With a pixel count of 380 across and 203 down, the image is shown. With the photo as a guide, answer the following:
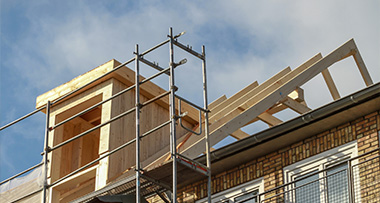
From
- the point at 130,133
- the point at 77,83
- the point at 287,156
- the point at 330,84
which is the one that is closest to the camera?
the point at 287,156

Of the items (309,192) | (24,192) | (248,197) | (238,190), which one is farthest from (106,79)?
(309,192)

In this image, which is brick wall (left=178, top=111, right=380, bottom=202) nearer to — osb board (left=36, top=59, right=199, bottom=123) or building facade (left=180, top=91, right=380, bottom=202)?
building facade (left=180, top=91, right=380, bottom=202)

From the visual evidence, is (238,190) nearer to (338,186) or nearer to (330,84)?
(338,186)

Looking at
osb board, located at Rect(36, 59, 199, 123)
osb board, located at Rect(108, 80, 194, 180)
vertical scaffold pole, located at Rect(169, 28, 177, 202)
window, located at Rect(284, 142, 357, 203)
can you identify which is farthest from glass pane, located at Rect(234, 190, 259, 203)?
osb board, located at Rect(36, 59, 199, 123)

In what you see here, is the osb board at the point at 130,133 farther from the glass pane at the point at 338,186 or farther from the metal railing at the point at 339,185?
the glass pane at the point at 338,186

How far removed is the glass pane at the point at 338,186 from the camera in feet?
51.5

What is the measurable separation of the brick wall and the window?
142mm

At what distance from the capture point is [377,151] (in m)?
15.7

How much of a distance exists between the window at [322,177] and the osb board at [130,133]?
385 centimetres

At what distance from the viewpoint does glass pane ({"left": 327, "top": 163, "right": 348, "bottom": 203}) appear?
1569 centimetres

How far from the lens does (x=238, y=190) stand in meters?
17.8

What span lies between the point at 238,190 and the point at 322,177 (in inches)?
108

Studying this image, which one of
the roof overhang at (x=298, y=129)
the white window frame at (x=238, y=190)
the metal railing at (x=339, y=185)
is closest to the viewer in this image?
the metal railing at (x=339, y=185)

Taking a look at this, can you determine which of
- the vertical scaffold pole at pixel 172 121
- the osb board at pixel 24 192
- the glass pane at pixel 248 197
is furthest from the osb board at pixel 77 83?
the glass pane at pixel 248 197
